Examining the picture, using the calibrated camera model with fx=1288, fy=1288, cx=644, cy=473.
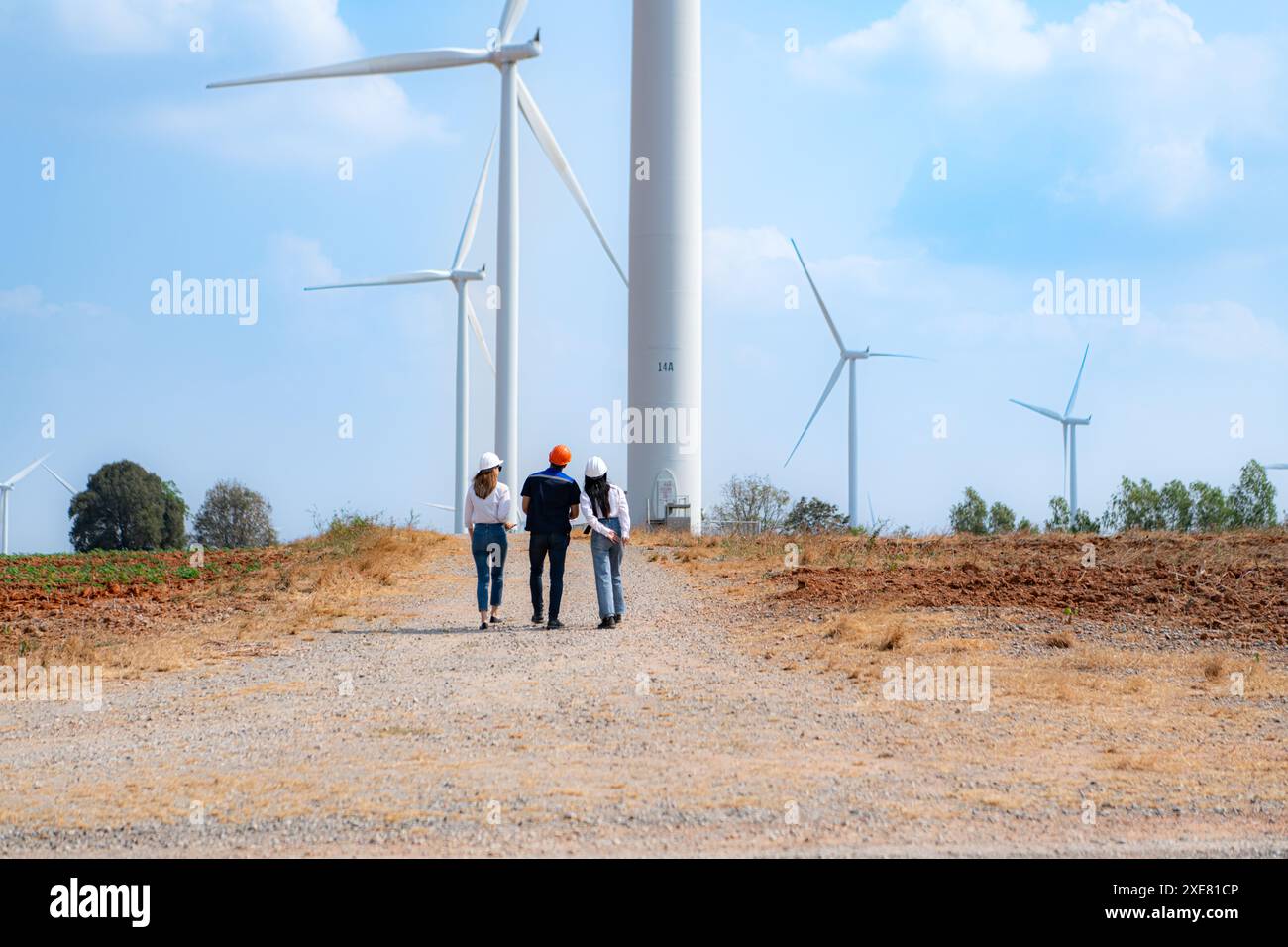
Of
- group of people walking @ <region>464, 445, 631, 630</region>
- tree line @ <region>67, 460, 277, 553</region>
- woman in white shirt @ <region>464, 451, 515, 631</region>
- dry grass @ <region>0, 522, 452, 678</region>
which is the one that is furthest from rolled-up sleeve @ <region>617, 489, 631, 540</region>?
tree line @ <region>67, 460, 277, 553</region>

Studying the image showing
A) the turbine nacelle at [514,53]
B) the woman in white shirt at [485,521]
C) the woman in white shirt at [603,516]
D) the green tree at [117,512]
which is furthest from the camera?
the green tree at [117,512]

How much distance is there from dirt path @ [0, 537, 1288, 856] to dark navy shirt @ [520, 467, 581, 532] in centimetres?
259

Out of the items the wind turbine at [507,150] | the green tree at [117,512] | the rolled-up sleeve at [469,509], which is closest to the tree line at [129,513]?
the green tree at [117,512]

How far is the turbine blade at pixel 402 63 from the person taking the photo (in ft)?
139

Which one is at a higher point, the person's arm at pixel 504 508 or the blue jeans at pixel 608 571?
the person's arm at pixel 504 508

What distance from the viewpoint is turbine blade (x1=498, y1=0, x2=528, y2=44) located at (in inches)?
1702

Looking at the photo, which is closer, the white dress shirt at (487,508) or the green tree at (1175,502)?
the white dress shirt at (487,508)

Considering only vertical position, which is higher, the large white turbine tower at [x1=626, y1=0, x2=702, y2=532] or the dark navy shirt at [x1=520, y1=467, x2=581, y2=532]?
the large white turbine tower at [x1=626, y1=0, x2=702, y2=532]

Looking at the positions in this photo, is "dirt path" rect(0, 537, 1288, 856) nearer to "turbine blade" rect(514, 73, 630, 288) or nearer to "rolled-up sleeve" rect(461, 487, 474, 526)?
"rolled-up sleeve" rect(461, 487, 474, 526)

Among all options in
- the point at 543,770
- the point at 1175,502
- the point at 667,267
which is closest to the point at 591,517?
the point at 543,770

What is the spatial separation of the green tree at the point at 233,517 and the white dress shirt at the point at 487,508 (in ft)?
177

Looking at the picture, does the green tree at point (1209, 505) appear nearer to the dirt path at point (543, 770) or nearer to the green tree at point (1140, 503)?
the green tree at point (1140, 503)

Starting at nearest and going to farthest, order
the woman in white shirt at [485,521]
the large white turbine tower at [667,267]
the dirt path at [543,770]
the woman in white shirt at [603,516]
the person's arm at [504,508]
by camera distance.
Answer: the dirt path at [543,770], the woman in white shirt at [603,516], the woman in white shirt at [485,521], the person's arm at [504,508], the large white turbine tower at [667,267]

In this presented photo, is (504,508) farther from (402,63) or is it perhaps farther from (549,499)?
(402,63)
